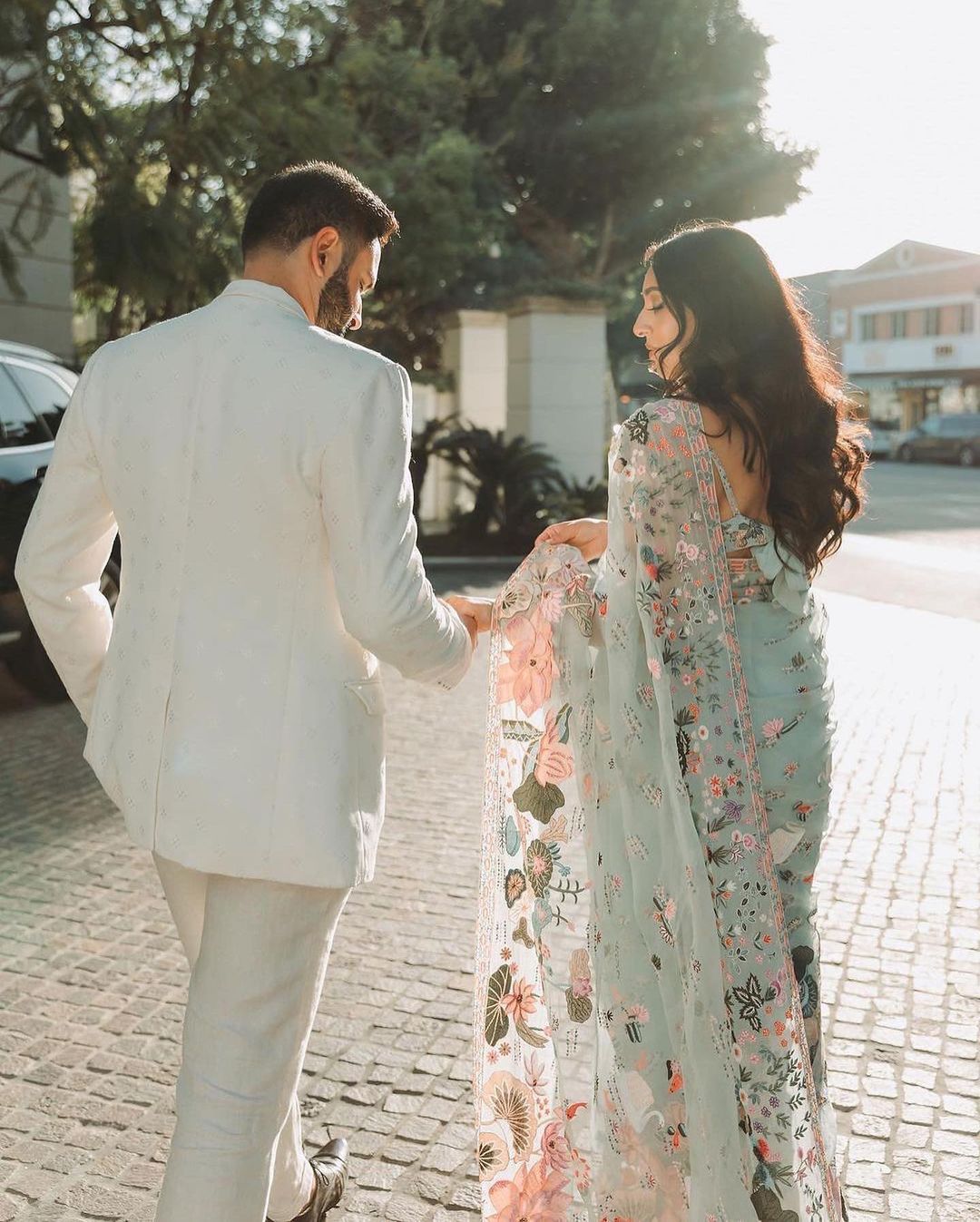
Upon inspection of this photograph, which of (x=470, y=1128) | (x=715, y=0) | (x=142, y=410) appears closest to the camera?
(x=142, y=410)

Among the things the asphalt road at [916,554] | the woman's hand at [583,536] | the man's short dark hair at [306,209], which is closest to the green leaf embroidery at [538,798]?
the woman's hand at [583,536]

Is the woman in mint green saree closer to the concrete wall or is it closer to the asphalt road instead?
the asphalt road

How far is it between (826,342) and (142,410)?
1578 mm

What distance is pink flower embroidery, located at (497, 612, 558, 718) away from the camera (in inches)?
107

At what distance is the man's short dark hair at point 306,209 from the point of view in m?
2.19

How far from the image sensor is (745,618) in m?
2.56

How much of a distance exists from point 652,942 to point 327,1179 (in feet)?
2.75

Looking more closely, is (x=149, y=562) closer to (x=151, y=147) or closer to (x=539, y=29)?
(x=151, y=147)

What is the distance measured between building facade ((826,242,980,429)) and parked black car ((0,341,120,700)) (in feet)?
168

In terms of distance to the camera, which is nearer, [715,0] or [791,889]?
[791,889]

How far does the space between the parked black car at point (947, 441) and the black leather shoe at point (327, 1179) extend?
1700 inches

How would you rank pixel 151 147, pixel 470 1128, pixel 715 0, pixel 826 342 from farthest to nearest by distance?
pixel 715 0
pixel 151 147
pixel 470 1128
pixel 826 342

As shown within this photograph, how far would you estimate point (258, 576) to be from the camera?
210 cm

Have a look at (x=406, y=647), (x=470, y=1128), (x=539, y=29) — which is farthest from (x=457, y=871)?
(x=539, y=29)
